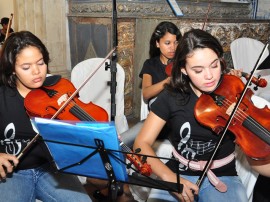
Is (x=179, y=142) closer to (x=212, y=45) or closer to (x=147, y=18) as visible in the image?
(x=212, y=45)

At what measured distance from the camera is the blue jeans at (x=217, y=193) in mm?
1366

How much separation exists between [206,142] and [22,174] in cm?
87

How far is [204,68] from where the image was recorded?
52.8 inches

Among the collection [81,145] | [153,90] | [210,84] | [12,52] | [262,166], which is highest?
[12,52]

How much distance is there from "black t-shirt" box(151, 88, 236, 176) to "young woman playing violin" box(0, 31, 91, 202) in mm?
517

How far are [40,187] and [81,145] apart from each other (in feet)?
1.97

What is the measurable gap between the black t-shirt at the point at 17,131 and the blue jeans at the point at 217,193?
1.88 ft

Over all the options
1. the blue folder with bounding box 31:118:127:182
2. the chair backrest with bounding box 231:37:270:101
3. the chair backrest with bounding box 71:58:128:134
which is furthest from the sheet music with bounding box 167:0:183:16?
the blue folder with bounding box 31:118:127:182

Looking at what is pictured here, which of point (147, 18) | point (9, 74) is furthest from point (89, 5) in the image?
point (9, 74)

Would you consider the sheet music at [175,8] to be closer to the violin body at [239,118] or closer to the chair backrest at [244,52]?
the chair backrest at [244,52]

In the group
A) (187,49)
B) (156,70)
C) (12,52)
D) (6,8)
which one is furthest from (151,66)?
(6,8)

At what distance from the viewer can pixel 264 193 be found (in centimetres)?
193

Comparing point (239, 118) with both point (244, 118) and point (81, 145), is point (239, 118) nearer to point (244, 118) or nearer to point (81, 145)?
point (244, 118)

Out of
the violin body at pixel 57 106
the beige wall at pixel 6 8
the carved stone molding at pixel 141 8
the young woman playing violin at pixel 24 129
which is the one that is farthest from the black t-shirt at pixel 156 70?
the beige wall at pixel 6 8
